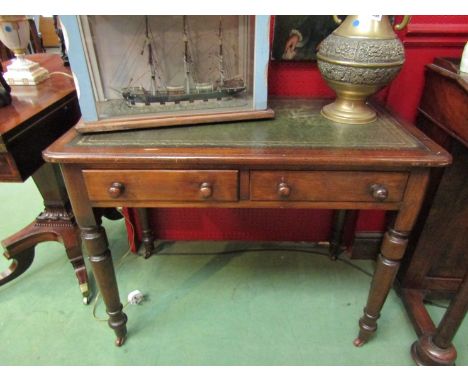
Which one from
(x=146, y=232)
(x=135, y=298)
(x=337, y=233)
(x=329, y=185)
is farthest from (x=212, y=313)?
(x=329, y=185)

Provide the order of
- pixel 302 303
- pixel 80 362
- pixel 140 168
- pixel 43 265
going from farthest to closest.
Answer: pixel 43 265, pixel 302 303, pixel 80 362, pixel 140 168

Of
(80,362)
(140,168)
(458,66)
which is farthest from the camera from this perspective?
(80,362)

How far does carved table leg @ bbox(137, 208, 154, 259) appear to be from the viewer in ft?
5.00

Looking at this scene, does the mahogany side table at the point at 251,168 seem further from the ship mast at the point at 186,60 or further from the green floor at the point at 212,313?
the green floor at the point at 212,313

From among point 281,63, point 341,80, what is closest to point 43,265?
point 281,63

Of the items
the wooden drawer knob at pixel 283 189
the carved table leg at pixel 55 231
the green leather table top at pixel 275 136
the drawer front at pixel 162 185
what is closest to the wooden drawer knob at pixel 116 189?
the drawer front at pixel 162 185

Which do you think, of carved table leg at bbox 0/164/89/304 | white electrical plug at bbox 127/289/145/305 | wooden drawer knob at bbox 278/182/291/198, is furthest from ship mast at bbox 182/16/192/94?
white electrical plug at bbox 127/289/145/305

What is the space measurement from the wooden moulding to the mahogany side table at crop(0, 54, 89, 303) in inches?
7.0

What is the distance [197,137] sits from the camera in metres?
0.88

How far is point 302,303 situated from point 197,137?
2.79 feet

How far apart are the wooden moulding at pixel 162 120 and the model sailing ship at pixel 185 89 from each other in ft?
Answer: 0.18

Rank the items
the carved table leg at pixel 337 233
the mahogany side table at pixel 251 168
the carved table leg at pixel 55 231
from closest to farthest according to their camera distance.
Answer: the mahogany side table at pixel 251 168, the carved table leg at pixel 55 231, the carved table leg at pixel 337 233

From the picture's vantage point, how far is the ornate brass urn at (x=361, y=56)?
844 millimetres

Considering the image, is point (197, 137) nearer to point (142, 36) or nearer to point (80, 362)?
point (142, 36)
